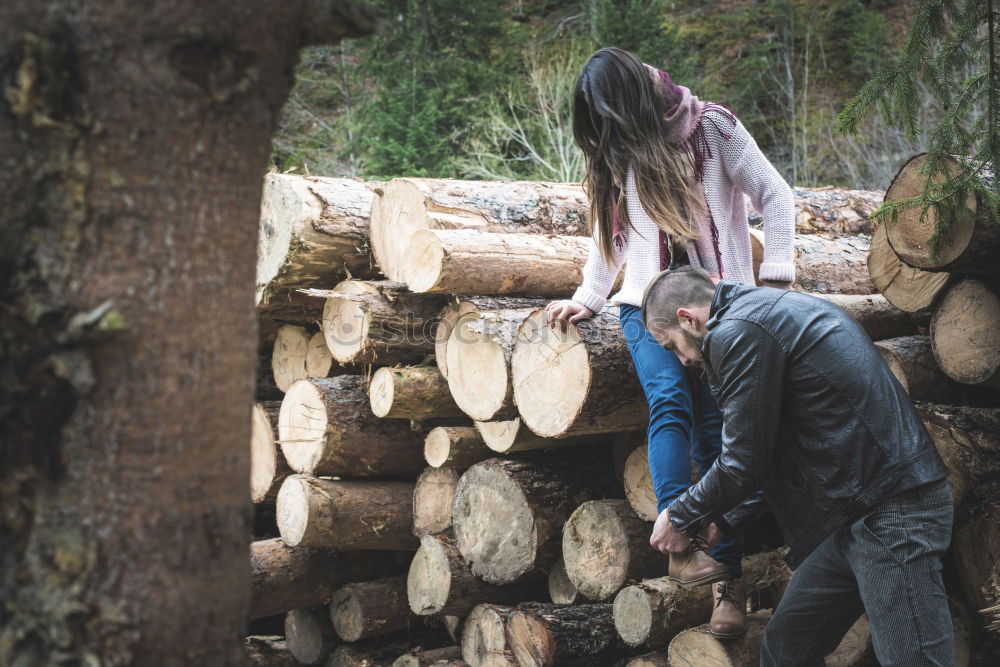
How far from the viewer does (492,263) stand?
386 centimetres

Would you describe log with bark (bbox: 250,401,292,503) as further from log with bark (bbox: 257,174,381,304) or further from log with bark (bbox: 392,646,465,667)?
log with bark (bbox: 392,646,465,667)

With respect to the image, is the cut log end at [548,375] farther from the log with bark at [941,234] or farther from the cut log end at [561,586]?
the log with bark at [941,234]

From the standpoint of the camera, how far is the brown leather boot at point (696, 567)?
2.77m

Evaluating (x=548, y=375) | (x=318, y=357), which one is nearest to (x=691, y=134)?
(x=548, y=375)

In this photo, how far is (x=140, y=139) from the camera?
144 cm

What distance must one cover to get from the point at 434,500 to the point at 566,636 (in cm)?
107

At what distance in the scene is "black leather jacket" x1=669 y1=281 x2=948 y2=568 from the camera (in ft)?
7.88

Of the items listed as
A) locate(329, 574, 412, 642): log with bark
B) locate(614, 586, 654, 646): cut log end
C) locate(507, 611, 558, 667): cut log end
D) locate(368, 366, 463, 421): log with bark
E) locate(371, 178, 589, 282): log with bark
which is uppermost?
locate(371, 178, 589, 282): log with bark

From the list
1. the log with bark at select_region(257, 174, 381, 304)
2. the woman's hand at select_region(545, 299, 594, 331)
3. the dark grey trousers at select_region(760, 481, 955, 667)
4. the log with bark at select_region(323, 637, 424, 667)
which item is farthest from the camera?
the log with bark at select_region(323, 637, 424, 667)

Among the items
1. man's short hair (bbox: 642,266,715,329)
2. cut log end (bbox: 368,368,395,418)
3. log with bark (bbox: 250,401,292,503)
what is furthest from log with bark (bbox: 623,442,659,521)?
log with bark (bbox: 250,401,292,503)

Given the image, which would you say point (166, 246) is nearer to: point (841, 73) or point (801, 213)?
point (801, 213)

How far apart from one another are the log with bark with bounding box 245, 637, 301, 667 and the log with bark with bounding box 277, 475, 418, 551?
0.84m

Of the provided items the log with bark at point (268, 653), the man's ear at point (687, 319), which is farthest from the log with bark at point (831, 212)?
the log with bark at point (268, 653)

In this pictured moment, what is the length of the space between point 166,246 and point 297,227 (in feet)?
8.95
